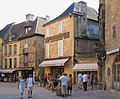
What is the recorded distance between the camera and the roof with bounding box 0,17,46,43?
43.4 m

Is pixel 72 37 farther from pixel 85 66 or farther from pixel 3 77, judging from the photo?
pixel 3 77

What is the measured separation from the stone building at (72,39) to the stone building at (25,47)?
4.63 meters

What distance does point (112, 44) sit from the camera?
66.5ft

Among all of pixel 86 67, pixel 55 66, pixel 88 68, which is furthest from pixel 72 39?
pixel 55 66

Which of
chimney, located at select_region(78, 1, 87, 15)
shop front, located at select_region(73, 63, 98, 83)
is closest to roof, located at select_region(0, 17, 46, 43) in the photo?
chimney, located at select_region(78, 1, 87, 15)

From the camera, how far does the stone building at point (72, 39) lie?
109 feet

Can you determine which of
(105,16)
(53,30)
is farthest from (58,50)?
(105,16)

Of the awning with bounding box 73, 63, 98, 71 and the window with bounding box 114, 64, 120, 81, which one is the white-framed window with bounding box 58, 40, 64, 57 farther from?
the window with bounding box 114, 64, 120, 81

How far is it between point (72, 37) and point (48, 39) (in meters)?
5.83

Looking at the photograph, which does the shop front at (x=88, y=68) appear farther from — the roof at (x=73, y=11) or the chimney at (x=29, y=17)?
the chimney at (x=29, y=17)

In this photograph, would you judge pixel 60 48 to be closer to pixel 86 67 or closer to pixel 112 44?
pixel 86 67

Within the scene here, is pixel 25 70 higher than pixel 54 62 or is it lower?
lower

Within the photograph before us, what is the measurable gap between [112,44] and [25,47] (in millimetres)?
26214

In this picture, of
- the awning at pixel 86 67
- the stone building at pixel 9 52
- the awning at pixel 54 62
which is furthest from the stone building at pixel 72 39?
the stone building at pixel 9 52
